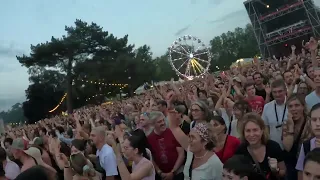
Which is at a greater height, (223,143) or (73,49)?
(73,49)

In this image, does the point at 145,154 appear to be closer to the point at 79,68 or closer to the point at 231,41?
the point at 79,68

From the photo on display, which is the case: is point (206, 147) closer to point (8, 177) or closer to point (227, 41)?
point (8, 177)

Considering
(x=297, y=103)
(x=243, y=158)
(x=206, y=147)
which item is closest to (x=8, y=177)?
(x=206, y=147)

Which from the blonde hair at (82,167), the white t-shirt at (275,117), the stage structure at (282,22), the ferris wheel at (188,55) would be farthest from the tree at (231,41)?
the blonde hair at (82,167)

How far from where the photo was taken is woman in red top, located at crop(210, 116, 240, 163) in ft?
12.1

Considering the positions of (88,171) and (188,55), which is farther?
A: (188,55)

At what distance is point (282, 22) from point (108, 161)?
37601 mm

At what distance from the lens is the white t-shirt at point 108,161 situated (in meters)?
4.31

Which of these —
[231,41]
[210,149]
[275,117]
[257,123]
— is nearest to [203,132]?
[210,149]

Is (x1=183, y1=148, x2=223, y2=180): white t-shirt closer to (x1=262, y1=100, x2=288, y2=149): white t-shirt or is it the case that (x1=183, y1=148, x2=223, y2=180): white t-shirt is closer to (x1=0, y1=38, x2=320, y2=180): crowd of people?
(x1=0, y1=38, x2=320, y2=180): crowd of people

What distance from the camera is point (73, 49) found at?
131 feet

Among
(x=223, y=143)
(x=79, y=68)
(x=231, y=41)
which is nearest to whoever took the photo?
(x=223, y=143)

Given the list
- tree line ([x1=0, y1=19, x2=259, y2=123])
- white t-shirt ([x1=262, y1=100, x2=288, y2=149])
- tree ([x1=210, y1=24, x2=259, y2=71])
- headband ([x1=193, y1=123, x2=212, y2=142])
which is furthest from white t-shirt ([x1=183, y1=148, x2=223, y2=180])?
tree ([x1=210, y1=24, x2=259, y2=71])

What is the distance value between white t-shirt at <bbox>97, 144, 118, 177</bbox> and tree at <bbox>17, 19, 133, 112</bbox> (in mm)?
36205
